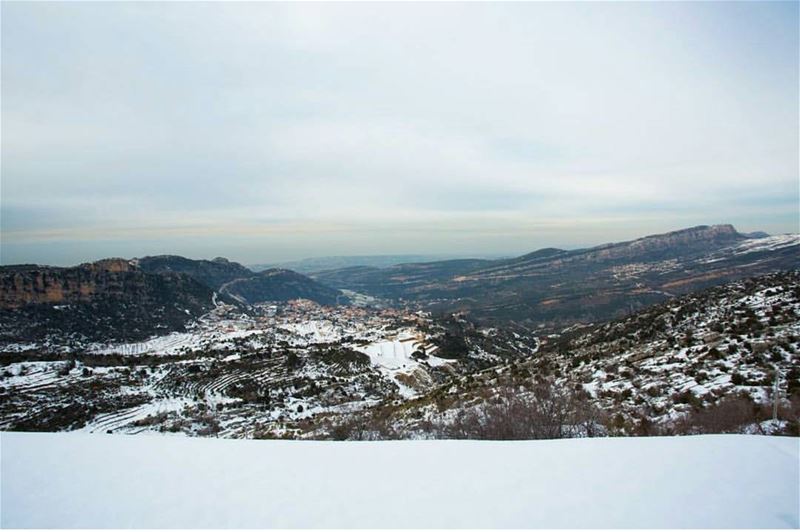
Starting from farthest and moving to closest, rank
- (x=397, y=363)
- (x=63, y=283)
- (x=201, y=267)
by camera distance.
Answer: (x=201, y=267) → (x=63, y=283) → (x=397, y=363)

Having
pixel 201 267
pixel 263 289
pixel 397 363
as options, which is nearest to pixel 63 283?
pixel 397 363

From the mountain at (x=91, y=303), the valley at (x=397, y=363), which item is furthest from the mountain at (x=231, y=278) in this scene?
the mountain at (x=91, y=303)

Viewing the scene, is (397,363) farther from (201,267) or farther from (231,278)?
(231,278)

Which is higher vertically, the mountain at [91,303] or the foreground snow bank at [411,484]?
the foreground snow bank at [411,484]

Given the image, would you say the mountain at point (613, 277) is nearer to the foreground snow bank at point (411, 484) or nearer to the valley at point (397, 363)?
the valley at point (397, 363)

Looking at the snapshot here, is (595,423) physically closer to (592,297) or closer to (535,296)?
(592,297)
